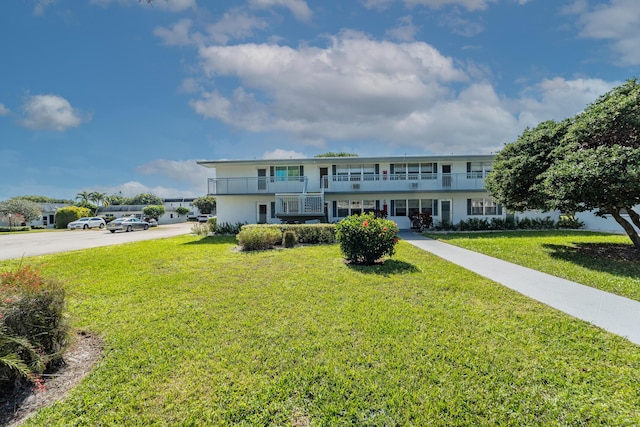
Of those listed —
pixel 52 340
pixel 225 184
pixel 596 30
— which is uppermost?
pixel 596 30

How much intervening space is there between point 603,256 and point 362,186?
13.2 meters

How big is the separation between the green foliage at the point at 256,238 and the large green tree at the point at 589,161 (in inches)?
402

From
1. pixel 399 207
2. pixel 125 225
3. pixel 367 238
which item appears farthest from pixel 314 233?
pixel 125 225

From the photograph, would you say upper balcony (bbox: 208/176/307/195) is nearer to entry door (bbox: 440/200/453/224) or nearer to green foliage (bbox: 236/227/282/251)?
green foliage (bbox: 236/227/282/251)

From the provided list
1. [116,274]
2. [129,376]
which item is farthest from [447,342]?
[116,274]

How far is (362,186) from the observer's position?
67.0 ft

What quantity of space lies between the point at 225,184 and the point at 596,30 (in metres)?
20.3

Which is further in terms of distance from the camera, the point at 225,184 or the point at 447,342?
the point at 225,184

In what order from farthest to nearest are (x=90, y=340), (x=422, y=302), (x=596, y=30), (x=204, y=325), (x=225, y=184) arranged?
(x=225, y=184)
(x=596, y=30)
(x=422, y=302)
(x=204, y=325)
(x=90, y=340)

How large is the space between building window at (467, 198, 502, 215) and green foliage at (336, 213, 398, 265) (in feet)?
51.0

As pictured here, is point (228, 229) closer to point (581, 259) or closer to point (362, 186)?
point (362, 186)

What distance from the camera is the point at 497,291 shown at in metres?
6.18

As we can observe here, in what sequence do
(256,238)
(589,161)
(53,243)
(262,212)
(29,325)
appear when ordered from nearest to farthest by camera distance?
(29,325)
(589,161)
(256,238)
(53,243)
(262,212)

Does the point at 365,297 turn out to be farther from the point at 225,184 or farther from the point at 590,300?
the point at 225,184
